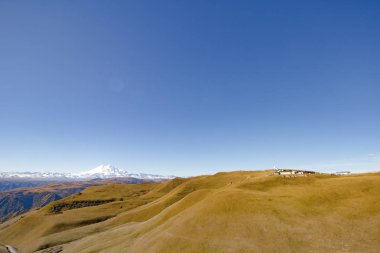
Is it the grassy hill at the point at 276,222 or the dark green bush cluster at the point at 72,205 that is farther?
the dark green bush cluster at the point at 72,205

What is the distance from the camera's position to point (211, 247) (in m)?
42.8

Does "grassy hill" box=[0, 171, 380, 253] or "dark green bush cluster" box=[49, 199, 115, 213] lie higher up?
"grassy hill" box=[0, 171, 380, 253]

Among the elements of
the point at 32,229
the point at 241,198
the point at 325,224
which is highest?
the point at 241,198

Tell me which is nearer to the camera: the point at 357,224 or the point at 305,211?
the point at 357,224

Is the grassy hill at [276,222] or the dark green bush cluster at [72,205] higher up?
the grassy hill at [276,222]

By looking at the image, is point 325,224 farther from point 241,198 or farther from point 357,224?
point 241,198

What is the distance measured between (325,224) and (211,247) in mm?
21097

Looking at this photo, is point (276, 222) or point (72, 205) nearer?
point (276, 222)

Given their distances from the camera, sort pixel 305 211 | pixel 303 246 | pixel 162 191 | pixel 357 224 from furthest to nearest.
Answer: pixel 162 191
pixel 305 211
pixel 357 224
pixel 303 246

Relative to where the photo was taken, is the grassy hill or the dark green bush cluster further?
the dark green bush cluster

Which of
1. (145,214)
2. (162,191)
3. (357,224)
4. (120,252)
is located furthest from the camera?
(162,191)

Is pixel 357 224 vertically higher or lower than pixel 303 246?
higher

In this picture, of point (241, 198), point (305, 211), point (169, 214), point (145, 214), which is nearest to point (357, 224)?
point (305, 211)

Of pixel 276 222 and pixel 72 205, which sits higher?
pixel 276 222
